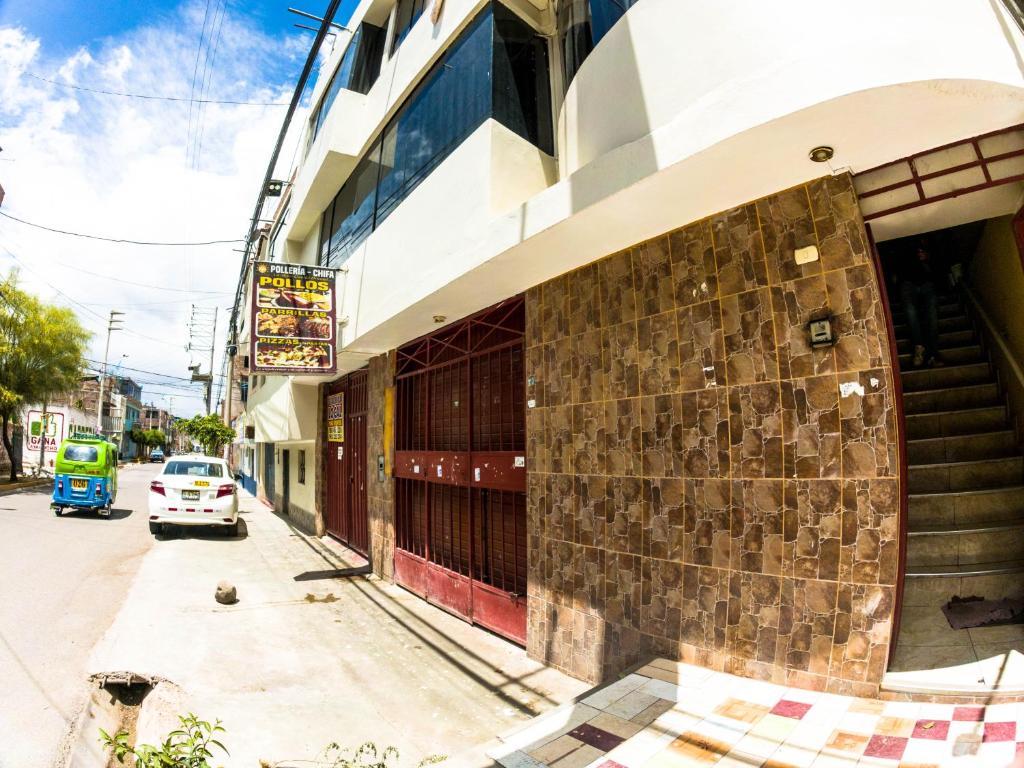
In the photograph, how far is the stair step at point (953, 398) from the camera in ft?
16.1

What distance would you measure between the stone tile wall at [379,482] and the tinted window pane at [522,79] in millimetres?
4719

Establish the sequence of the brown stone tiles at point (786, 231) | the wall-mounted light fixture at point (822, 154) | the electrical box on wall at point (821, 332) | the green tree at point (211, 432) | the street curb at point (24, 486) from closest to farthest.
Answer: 1. the wall-mounted light fixture at point (822, 154)
2. the electrical box on wall at point (821, 332)
3. the brown stone tiles at point (786, 231)
4. the street curb at point (24, 486)
5. the green tree at point (211, 432)

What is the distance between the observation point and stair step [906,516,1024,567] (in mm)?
3826

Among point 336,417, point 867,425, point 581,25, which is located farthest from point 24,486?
point 867,425

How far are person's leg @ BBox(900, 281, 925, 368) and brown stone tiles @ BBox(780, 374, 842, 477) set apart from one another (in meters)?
2.81

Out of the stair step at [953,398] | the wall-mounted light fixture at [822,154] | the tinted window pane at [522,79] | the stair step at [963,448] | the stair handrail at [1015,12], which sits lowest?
the stair step at [963,448]

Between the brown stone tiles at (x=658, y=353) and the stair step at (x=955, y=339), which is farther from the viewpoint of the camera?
the stair step at (x=955, y=339)

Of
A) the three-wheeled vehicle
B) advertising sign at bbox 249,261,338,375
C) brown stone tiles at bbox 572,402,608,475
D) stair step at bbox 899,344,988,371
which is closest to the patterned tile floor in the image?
brown stone tiles at bbox 572,402,608,475

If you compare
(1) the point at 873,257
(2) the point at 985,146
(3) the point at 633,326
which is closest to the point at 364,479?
(3) the point at 633,326

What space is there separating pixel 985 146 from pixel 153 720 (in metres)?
7.27

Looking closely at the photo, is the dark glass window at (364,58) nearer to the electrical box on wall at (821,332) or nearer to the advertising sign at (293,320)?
the advertising sign at (293,320)

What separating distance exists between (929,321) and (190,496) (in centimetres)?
1307

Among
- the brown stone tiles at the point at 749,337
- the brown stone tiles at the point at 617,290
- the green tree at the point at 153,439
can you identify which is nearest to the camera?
the brown stone tiles at the point at 749,337

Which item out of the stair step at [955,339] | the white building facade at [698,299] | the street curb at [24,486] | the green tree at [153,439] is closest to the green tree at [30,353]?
the street curb at [24,486]
